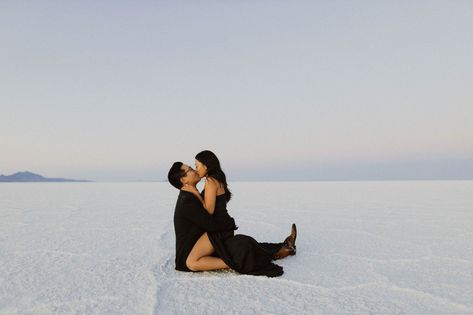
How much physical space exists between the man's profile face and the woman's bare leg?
0.37 metres

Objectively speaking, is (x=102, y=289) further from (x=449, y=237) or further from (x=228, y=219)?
Answer: (x=449, y=237)

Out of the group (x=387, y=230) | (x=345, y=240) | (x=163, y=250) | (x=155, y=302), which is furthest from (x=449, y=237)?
(x=155, y=302)

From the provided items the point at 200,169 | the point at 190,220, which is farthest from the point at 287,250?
the point at 200,169

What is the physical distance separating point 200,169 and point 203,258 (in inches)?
23.4

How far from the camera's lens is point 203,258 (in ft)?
8.43

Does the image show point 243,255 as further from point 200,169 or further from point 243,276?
point 200,169

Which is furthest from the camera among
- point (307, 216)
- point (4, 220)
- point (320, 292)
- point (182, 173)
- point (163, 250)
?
point (307, 216)

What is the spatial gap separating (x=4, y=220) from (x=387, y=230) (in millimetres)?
4961

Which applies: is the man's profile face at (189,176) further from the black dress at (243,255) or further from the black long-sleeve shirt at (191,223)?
the black dress at (243,255)

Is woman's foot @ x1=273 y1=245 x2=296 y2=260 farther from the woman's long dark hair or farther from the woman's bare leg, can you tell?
the woman's long dark hair

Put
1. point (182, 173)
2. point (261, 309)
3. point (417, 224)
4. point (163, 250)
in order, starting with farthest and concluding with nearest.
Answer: point (417, 224) < point (163, 250) < point (182, 173) < point (261, 309)

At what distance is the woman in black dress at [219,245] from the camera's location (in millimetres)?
2516

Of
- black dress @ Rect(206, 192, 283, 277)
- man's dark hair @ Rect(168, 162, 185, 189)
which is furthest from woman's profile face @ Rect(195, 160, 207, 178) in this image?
black dress @ Rect(206, 192, 283, 277)

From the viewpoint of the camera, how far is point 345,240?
12.4 feet
